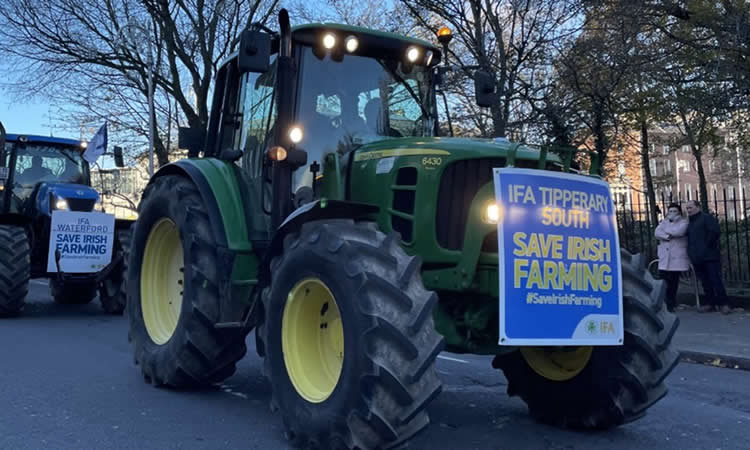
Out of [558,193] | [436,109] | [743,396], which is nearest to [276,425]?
[558,193]

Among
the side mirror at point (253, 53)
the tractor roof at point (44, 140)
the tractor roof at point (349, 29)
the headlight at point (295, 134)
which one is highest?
the tractor roof at point (44, 140)

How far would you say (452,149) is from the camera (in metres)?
4.77

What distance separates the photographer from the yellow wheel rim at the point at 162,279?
6648mm

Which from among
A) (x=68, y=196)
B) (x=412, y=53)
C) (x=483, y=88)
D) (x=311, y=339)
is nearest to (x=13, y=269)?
(x=68, y=196)

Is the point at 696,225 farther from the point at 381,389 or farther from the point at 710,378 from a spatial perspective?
the point at 381,389

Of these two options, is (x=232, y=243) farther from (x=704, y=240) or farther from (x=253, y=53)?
(x=704, y=240)

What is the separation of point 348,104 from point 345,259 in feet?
6.31

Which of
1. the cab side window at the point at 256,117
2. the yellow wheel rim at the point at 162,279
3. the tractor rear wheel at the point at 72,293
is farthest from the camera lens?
the tractor rear wheel at the point at 72,293

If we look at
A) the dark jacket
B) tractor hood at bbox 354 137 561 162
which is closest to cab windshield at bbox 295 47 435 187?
tractor hood at bbox 354 137 561 162

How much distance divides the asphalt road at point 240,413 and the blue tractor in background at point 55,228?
3395 millimetres

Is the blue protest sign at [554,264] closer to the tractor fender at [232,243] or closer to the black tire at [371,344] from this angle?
the black tire at [371,344]

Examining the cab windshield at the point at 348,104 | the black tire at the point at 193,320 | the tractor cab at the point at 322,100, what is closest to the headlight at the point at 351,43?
the tractor cab at the point at 322,100

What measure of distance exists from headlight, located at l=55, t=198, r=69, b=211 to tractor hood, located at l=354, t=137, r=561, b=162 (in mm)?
8837

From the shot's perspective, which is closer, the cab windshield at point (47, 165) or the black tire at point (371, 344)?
the black tire at point (371, 344)
